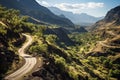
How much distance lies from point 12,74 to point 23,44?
72.1 meters

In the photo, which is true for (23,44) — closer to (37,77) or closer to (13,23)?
(13,23)

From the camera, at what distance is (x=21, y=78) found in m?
81.8

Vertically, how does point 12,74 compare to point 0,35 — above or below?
below

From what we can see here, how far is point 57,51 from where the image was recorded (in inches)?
7357

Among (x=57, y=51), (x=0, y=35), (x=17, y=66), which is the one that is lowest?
(x=57, y=51)

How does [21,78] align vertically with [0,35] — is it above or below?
below

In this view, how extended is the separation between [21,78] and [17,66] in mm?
14515

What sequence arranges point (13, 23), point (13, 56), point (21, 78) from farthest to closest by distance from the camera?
point (13, 23) → point (13, 56) → point (21, 78)

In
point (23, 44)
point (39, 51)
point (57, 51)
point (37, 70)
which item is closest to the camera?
point (37, 70)

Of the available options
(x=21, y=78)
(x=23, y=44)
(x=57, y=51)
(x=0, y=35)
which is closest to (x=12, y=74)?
(x=21, y=78)

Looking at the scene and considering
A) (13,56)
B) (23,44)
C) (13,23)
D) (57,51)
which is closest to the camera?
(13,56)

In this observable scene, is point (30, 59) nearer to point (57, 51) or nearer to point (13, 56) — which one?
point (13, 56)

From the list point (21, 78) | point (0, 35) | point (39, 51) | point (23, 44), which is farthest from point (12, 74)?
point (23, 44)

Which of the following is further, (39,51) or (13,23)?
(13,23)
